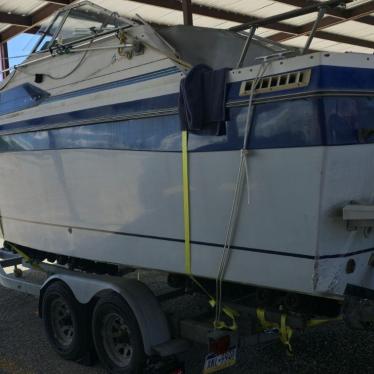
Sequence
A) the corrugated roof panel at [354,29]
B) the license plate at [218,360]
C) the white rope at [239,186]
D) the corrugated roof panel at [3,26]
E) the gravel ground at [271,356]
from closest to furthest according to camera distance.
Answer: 1. the white rope at [239,186]
2. the license plate at [218,360]
3. the gravel ground at [271,356]
4. the corrugated roof panel at [3,26]
5. the corrugated roof panel at [354,29]

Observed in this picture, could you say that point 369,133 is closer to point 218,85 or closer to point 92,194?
point 218,85

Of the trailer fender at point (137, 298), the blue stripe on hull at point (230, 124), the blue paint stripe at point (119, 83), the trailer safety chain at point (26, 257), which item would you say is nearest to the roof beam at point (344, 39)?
the trailer safety chain at point (26, 257)

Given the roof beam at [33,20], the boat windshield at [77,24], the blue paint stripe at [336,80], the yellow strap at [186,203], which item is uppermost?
the roof beam at [33,20]

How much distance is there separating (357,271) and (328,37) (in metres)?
11.8

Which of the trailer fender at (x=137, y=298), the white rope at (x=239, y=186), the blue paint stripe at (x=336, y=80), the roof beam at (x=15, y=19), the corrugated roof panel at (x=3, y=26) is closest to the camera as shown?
the blue paint stripe at (x=336, y=80)

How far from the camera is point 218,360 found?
367 centimetres

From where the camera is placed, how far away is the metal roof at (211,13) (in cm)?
1033

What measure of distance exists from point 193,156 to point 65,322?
7.54 feet

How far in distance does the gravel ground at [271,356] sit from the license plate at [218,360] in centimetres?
60

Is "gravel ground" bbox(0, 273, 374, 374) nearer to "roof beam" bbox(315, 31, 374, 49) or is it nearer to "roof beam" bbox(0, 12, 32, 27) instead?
"roof beam" bbox(0, 12, 32, 27)

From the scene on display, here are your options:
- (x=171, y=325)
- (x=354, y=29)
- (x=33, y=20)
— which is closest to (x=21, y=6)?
(x=33, y=20)

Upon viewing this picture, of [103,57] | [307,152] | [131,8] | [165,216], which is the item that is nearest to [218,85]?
[307,152]

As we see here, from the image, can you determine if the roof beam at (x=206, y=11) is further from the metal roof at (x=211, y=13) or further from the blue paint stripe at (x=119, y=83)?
the blue paint stripe at (x=119, y=83)

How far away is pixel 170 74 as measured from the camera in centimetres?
365
